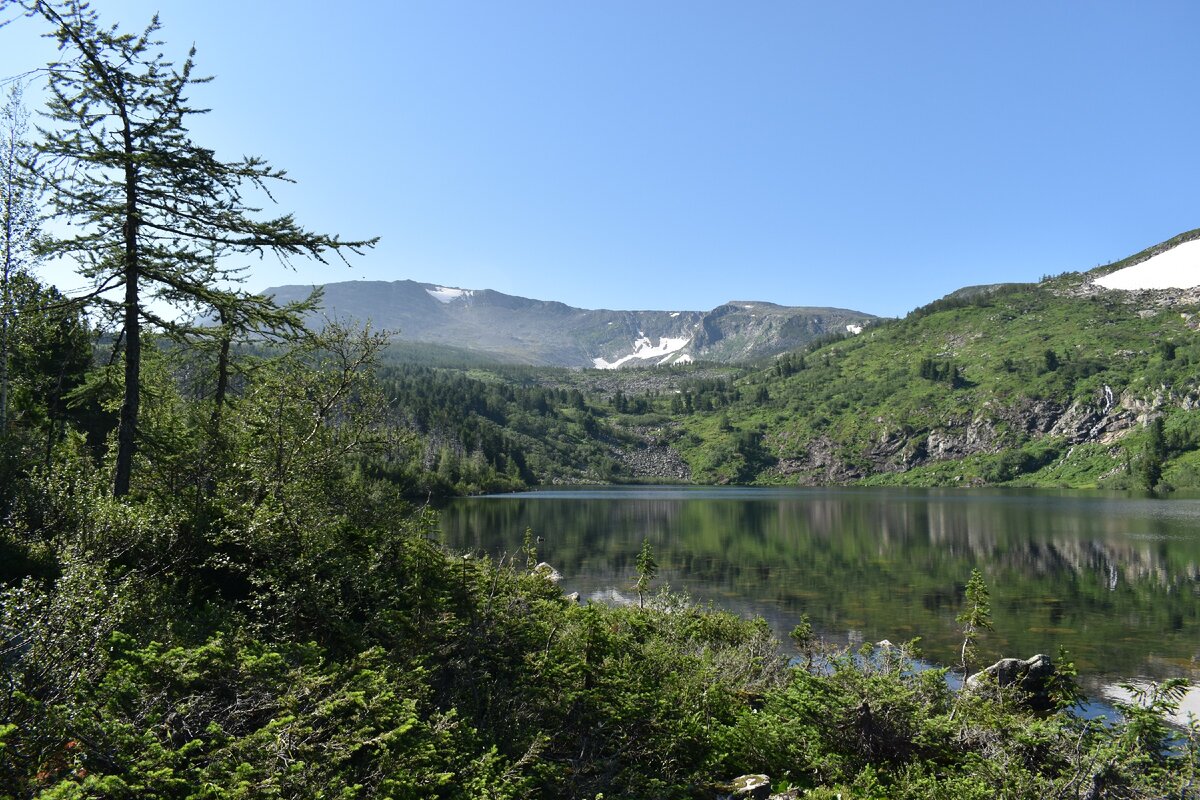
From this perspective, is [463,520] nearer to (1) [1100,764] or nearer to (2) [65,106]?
(2) [65,106]

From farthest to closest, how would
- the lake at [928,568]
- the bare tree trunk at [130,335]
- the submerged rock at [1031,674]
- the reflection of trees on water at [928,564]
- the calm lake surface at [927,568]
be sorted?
the reflection of trees on water at [928,564] < the calm lake surface at [927,568] < the lake at [928,568] < the submerged rock at [1031,674] < the bare tree trunk at [130,335]

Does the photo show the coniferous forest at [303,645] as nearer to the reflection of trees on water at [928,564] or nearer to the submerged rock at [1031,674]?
the submerged rock at [1031,674]

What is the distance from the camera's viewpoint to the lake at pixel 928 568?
3447 centimetres

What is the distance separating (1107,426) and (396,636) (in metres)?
242

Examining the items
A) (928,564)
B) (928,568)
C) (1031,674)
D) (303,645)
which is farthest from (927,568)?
(303,645)

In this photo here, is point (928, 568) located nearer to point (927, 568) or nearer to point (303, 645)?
point (927, 568)

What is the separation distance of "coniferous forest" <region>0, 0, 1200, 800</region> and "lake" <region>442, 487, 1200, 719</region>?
1354 centimetres

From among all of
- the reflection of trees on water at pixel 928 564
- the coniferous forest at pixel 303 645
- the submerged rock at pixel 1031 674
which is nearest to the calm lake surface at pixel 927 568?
the reflection of trees on water at pixel 928 564

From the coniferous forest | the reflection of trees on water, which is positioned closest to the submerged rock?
the coniferous forest

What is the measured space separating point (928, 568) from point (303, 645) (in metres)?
56.3

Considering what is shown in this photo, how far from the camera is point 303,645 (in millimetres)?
10391

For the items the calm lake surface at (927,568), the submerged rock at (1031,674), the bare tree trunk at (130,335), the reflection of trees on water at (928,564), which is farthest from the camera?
the reflection of trees on water at (928,564)

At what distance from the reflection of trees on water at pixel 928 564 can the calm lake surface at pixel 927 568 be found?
6.2 inches

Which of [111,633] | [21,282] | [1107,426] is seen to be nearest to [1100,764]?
[111,633]
